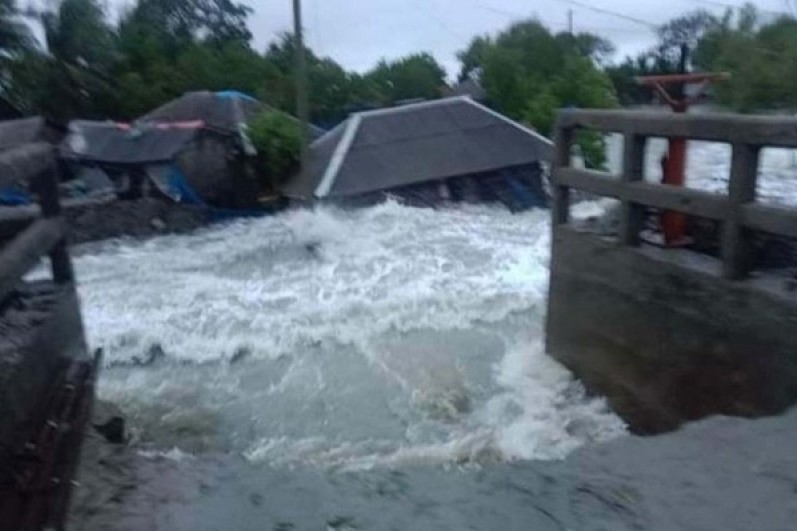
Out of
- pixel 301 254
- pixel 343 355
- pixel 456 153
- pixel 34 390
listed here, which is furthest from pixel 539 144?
pixel 34 390

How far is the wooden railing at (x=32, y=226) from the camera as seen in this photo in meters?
4.12

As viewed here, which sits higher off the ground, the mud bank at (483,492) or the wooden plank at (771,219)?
the wooden plank at (771,219)

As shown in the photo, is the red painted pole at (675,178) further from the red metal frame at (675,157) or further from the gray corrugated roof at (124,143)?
the gray corrugated roof at (124,143)

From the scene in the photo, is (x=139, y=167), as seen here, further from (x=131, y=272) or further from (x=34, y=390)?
(x=34, y=390)

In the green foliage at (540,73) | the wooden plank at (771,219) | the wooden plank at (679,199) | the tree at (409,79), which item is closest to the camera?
the wooden plank at (771,219)

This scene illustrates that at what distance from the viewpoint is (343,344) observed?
11906 mm

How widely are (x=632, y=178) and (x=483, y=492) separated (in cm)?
341

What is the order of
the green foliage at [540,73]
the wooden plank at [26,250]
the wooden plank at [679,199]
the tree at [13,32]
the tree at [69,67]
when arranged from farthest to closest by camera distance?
the tree at [69,67] < the green foliage at [540,73] < the tree at [13,32] < the wooden plank at [679,199] < the wooden plank at [26,250]

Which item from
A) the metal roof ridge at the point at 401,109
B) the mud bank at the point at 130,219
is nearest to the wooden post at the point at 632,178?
the mud bank at the point at 130,219

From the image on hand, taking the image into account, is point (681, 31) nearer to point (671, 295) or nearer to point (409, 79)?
point (409, 79)

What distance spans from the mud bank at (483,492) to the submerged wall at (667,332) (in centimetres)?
90

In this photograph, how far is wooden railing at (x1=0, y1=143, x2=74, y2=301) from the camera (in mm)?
4117

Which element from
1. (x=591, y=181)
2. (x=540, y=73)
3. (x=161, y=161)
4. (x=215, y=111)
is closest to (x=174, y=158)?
(x=161, y=161)

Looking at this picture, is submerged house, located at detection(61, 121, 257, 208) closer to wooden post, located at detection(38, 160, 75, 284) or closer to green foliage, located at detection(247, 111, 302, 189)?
green foliage, located at detection(247, 111, 302, 189)
